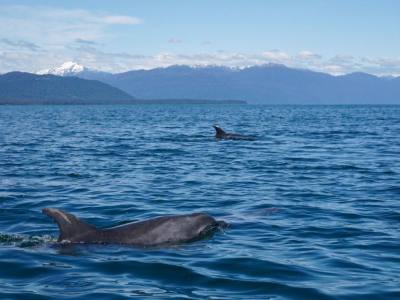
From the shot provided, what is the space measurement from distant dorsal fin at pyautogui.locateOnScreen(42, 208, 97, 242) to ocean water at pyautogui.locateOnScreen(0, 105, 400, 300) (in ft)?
1.06

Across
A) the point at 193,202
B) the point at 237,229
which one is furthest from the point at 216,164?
the point at 237,229

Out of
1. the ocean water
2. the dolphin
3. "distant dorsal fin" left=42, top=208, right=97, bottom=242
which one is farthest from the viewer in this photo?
the dolphin

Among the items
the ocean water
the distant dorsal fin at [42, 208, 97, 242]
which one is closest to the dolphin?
the distant dorsal fin at [42, 208, 97, 242]

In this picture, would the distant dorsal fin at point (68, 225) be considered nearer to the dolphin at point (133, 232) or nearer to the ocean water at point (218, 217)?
the dolphin at point (133, 232)

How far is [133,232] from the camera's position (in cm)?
1227

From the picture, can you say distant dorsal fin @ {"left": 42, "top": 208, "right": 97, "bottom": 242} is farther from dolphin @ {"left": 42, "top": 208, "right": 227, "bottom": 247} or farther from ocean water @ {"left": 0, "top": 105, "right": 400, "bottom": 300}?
ocean water @ {"left": 0, "top": 105, "right": 400, "bottom": 300}

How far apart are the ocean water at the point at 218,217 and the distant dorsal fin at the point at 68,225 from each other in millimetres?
323

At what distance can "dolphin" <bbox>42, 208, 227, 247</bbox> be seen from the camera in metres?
12.0

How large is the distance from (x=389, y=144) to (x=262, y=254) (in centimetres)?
2823

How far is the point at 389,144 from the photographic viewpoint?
37.7 m

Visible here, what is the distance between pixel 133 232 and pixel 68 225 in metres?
1.28

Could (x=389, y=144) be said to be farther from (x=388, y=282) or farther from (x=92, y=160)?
(x=388, y=282)

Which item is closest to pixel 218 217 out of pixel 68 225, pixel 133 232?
pixel 133 232

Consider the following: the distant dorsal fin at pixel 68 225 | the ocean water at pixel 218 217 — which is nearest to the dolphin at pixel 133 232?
the distant dorsal fin at pixel 68 225
